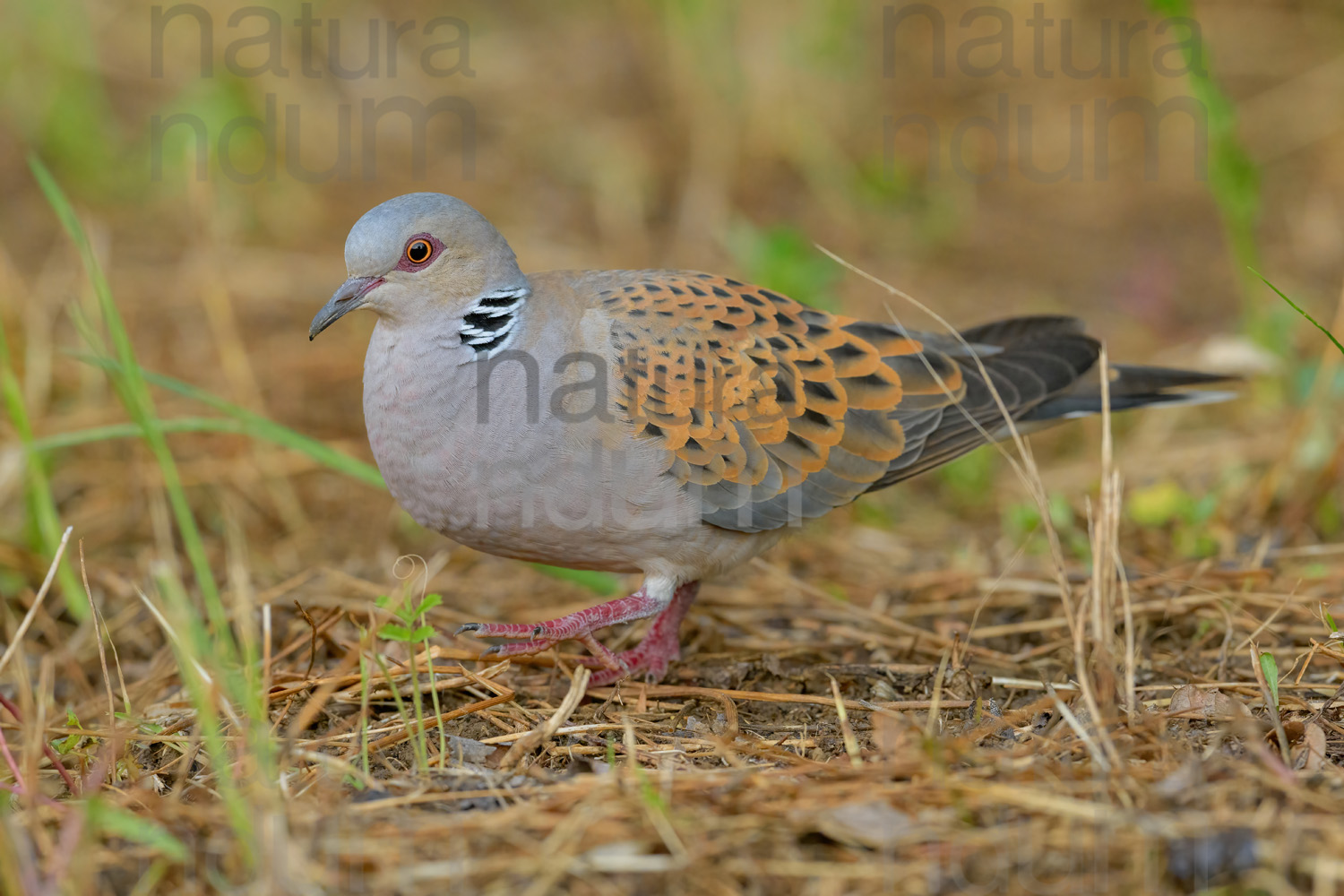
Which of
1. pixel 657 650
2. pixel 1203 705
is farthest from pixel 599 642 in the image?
pixel 1203 705

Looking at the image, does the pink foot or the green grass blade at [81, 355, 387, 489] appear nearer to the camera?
the pink foot

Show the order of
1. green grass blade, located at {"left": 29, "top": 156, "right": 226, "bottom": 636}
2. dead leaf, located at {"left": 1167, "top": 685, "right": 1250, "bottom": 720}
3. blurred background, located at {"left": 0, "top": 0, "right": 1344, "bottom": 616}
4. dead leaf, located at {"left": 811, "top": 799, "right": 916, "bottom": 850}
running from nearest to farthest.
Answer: dead leaf, located at {"left": 811, "top": 799, "right": 916, "bottom": 850} < green grass blade, located at {"left": 29, "top": 156, "right": 226, "bottom": 636} < dead leaf, located at {"left": 1167, "top": 685, "right": 1250, "bottom": 720} < blurred background, located at {"left": 0, "top": 0, "right": 1344, "bottom": 616}

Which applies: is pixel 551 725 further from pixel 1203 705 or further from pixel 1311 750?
pixel 1311 750

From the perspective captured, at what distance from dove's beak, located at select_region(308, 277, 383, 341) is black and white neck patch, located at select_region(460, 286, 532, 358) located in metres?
0.28

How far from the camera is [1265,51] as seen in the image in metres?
8.41

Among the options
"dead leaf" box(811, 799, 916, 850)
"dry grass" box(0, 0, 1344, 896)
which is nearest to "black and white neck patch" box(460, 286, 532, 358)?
"dry grass" box(0, 0, 1344, 896)

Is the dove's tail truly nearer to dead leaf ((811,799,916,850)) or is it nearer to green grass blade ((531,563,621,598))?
green grass blade ((531,563,621,598))

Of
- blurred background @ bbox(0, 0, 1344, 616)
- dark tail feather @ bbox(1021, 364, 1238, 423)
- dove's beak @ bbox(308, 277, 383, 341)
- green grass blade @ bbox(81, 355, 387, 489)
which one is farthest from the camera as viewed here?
blurred background @ bbox(0, 0, 1344, 616)

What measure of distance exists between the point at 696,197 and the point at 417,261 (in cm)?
403

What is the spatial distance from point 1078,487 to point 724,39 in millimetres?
3658

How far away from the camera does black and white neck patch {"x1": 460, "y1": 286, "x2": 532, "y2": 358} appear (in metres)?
3.63

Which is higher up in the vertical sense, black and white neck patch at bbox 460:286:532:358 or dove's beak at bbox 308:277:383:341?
dove's beak at bbox 308:277:383:341

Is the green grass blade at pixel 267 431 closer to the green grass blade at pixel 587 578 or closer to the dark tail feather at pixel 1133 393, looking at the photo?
the green grass blade at pixel 587 578

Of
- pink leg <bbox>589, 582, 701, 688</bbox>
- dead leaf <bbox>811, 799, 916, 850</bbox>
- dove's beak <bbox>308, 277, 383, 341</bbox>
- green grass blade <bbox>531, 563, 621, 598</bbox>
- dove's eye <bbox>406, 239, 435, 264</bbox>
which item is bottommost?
pink leg <bbox>589, 582, 701, 688</bbox>
